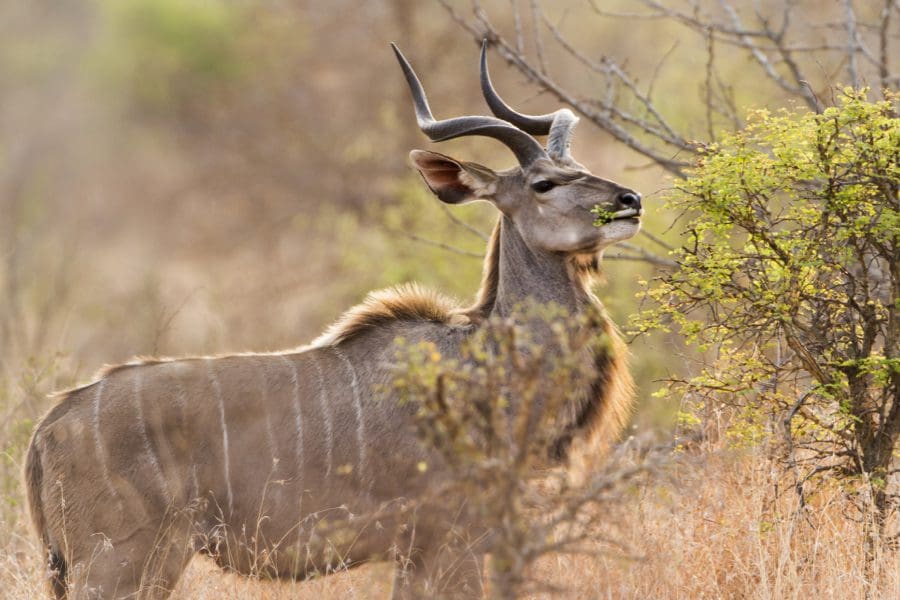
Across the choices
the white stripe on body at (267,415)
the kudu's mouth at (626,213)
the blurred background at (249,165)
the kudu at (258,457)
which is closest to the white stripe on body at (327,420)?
the kudu at (258,457)

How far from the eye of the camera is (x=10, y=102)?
74.7 ft

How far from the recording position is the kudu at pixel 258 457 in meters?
3.75

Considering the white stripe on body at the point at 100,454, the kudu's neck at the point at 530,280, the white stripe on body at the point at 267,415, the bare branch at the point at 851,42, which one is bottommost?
the white stripe on body at the point at 100,454

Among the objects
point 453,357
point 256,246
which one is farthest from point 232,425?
point 256,246

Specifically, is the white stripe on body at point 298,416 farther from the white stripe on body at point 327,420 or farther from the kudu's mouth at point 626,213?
the kudu's mouth at point 626,213

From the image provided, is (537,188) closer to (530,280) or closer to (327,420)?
(530,280)

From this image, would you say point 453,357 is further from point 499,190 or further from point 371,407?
point 499,190

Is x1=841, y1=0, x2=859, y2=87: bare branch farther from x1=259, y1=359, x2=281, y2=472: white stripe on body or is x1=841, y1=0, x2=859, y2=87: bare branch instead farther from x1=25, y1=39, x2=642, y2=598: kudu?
x1=259, y1=359, x2=281, y2=472: white stripe on body

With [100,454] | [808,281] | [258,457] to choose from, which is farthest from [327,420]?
[808,281]

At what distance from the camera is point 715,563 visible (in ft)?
13.4

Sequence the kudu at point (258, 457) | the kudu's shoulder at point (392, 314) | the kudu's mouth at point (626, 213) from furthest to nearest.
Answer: the kudu's shoulder at point (392, 314), the kudu's mouth at point (626, 213), the kudu at point (258, 457)

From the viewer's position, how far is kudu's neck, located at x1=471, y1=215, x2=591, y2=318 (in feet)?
13.8

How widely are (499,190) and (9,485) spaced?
8.22ft

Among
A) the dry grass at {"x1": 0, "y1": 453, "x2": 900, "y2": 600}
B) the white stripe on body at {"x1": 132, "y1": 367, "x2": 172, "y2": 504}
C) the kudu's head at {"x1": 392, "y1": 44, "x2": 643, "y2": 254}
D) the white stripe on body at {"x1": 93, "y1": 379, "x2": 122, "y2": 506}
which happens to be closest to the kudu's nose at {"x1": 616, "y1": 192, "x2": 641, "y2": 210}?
the kudu's head at {"x1": 392, "y1": 44, "x2": 643, "y2": 254}
